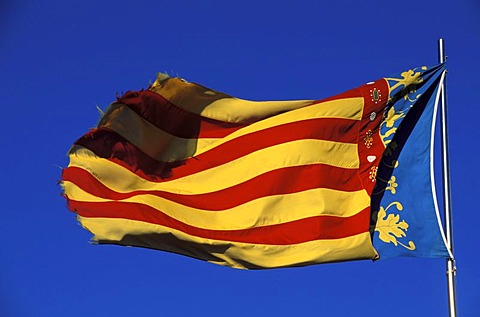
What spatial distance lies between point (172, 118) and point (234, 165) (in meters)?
1.15

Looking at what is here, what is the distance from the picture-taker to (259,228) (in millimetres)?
15039

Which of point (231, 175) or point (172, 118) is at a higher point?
point (172, 118)

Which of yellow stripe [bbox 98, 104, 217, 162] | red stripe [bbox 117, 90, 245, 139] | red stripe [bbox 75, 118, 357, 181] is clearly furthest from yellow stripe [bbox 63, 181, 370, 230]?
red stripe [bbox 117, 90, 245, 139]

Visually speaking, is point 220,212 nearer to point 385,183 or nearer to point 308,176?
point 308,176

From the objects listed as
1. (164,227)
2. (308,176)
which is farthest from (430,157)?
(164,227)

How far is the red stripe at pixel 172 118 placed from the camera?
51.2 ft

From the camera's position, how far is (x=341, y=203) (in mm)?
14922

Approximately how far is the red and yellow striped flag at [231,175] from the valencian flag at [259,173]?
16 millimetres

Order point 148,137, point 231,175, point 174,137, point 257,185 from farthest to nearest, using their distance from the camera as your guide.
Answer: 1. point 174,137
2. point 148,137
3. point 231,175
4. point 257,185

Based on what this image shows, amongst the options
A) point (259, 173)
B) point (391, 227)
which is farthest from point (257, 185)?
point (391, 227)

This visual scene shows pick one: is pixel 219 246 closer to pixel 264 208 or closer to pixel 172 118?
pixel 264 208

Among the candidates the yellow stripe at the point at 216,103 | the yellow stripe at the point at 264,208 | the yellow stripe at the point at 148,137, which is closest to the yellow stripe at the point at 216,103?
the yellow stripe at the point at 216,103

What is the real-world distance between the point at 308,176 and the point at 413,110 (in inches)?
68.3

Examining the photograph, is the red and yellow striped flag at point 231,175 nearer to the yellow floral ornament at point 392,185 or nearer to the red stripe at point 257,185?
the red stripe at point 257,185
